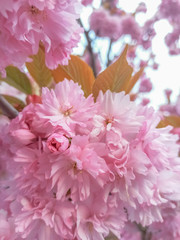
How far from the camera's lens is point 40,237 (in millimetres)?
581

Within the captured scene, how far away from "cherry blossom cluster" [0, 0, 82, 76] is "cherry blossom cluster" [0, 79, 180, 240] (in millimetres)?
88

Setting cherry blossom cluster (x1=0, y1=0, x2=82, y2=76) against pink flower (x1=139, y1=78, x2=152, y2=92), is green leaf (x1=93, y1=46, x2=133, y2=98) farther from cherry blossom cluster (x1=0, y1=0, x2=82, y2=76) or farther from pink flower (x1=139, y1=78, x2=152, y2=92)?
pink flower (x1=139, y1=78, x2=152, y2=92)

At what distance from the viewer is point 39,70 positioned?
0.78 m

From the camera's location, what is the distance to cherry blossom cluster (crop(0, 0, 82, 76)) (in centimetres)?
46

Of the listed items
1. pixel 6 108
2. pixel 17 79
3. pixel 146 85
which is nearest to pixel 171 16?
pixel 146 85

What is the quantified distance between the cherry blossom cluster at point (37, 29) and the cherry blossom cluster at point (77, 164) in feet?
0.29

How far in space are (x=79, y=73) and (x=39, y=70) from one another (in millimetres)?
114

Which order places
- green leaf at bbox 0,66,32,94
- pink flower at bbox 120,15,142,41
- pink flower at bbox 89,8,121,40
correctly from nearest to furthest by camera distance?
1. green leaf at bbox 0,66,32,94
2. pink flower at bbox 89,8,121,40
3. pink flower at bbox 120,15,142,41

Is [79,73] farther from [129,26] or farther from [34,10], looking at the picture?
[129,26]

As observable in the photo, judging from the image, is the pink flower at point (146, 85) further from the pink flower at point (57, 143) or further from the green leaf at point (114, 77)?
the pink flower at point (57, 143)

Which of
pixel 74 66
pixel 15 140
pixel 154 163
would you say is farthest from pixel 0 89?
pixel 154 163

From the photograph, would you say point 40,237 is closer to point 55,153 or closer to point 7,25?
point 55,153

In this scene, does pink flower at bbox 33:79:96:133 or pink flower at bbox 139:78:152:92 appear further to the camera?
pink flower at bbox 139:78:152:92

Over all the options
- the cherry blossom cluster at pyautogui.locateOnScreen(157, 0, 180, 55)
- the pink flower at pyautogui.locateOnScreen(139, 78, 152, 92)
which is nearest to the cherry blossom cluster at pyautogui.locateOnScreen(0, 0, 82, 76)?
the cherry blossom cluster at pyautogui.locateOnScreen(157, 0, 180, 55)
